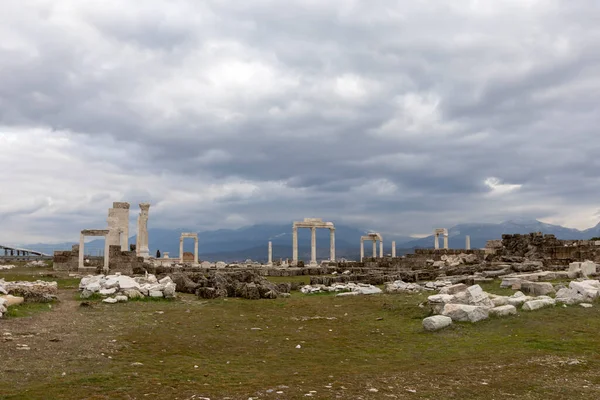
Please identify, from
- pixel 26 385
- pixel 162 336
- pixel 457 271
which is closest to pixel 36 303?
pixel 162 336

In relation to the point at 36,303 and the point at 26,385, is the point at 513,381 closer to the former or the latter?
the point at 26,385

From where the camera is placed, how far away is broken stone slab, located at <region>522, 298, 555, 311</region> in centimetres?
1506

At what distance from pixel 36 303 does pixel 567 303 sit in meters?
19.0

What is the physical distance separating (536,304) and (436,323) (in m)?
4.18

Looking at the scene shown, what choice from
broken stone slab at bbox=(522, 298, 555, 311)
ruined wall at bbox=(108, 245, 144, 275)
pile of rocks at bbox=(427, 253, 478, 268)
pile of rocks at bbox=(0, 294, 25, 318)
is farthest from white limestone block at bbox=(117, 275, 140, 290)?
pile of rocks at bbox=(427, 253, 478, 268)

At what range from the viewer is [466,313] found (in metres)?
13.8

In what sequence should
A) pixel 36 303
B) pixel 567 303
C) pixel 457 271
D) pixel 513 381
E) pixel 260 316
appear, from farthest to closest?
pixel 457 271 < pixel 36 303 < pixel 260 316 < pixel 567 303 < pixel 513 381

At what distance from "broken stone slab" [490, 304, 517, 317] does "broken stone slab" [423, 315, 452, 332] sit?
1.75m

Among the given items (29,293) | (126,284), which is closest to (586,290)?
(126,284)

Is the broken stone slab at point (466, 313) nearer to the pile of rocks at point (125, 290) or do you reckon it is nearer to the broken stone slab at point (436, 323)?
the broken stone slab at point (436, 323)

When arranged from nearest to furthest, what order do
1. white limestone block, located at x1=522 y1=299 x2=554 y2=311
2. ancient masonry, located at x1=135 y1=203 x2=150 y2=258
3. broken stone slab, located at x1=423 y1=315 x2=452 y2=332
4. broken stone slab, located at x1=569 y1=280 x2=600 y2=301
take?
1. broken stone slab, located at x1=423 y1=315 x2=452 y2=332
2. white limestone block, located at x1=522 y1=299 x2=554 y2=311
3. broken stone slab, located at x1=569 y1=280 x2=600 y2=301
4. ancient masonry, located at x1=135 y1=203 x2=150 y2=258

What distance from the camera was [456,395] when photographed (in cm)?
765

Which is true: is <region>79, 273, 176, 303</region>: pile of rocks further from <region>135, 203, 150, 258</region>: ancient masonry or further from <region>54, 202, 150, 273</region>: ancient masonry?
<region>135, 203, 150, 258</region>: ancient masonry

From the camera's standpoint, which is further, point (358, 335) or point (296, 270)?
point (296, 270)
